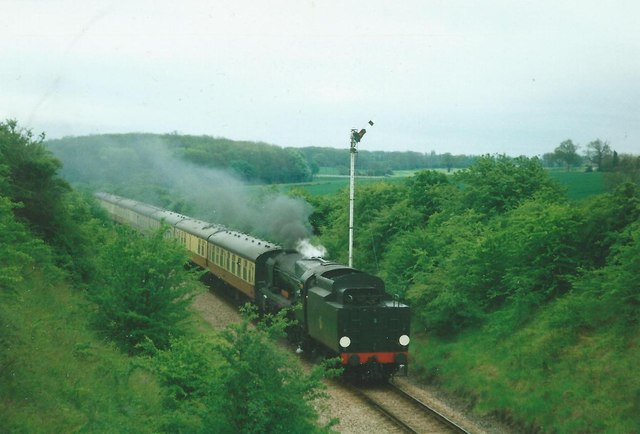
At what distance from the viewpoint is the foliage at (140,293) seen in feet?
52.2

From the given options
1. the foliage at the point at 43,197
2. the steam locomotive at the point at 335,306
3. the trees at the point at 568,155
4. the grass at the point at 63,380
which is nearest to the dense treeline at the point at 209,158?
the trees at the point at 568,155

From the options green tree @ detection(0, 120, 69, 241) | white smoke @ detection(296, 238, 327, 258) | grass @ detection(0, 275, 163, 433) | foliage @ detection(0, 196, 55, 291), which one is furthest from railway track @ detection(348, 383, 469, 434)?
green tree @ detection(0, 120, 69, 241)

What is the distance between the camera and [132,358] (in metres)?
13.9

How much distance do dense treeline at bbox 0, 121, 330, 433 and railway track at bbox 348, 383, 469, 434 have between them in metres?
4.01

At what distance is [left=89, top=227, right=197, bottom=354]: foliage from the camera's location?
1590 cm

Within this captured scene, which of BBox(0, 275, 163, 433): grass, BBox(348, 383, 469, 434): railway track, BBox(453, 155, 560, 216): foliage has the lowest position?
BBox(348, 383, 469, 434): railway track

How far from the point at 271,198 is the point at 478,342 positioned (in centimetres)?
1407

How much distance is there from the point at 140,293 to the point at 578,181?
21626mm

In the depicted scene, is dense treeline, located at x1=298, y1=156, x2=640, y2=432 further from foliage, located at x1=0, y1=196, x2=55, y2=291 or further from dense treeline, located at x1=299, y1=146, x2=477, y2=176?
dense treeline, located at x1=299, y1=146, x2=477, y2=176

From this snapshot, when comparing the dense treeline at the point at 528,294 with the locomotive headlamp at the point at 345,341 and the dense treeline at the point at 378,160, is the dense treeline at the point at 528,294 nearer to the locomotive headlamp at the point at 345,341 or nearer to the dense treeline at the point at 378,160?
the locomotive headlamp at the point at 345,341

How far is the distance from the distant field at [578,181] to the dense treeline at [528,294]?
827 millimetres

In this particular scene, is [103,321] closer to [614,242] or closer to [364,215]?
[614,242]

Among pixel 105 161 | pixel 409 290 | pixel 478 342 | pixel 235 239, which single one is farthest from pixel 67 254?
pixel 105 161

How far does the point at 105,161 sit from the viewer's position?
7006 cm
